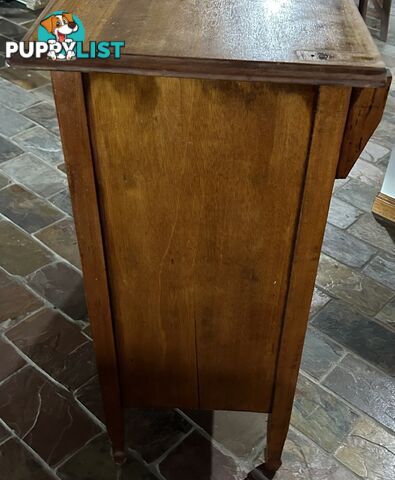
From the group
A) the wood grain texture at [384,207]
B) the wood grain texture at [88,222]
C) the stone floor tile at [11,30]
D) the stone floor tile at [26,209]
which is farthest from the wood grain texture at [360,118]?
the stone floor tile at [11,30]

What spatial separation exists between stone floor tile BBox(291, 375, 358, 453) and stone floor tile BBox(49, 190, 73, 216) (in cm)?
129

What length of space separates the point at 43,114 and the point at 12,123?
0.18m

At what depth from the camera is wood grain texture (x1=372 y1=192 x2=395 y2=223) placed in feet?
8.39

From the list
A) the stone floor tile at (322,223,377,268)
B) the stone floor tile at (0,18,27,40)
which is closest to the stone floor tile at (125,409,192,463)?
the stone floor tile at (322,223,377,268)

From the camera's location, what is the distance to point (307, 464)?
5.49 feet

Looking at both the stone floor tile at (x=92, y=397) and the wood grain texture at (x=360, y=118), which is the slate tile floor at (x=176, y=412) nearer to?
the stone floor tile at (x=92, y=397)

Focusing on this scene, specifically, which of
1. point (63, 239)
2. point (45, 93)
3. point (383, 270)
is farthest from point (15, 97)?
point (383, 270)

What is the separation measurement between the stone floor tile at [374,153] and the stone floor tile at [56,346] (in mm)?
1713

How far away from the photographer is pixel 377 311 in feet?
7.07

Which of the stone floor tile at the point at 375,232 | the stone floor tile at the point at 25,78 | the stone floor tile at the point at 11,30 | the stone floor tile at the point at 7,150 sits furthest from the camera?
the stone floor tile at the point at 11,30

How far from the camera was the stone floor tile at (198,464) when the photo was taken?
1.64 meters

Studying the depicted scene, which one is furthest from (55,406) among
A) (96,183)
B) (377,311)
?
(377,311)

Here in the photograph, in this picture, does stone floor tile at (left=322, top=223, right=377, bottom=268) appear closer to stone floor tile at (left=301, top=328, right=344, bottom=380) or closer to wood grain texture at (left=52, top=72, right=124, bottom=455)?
stone floor tile at (left=301, top=328, right=344, bottom=380)

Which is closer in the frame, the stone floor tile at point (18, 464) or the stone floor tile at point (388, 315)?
the stone floor tile at point (18, 464)
